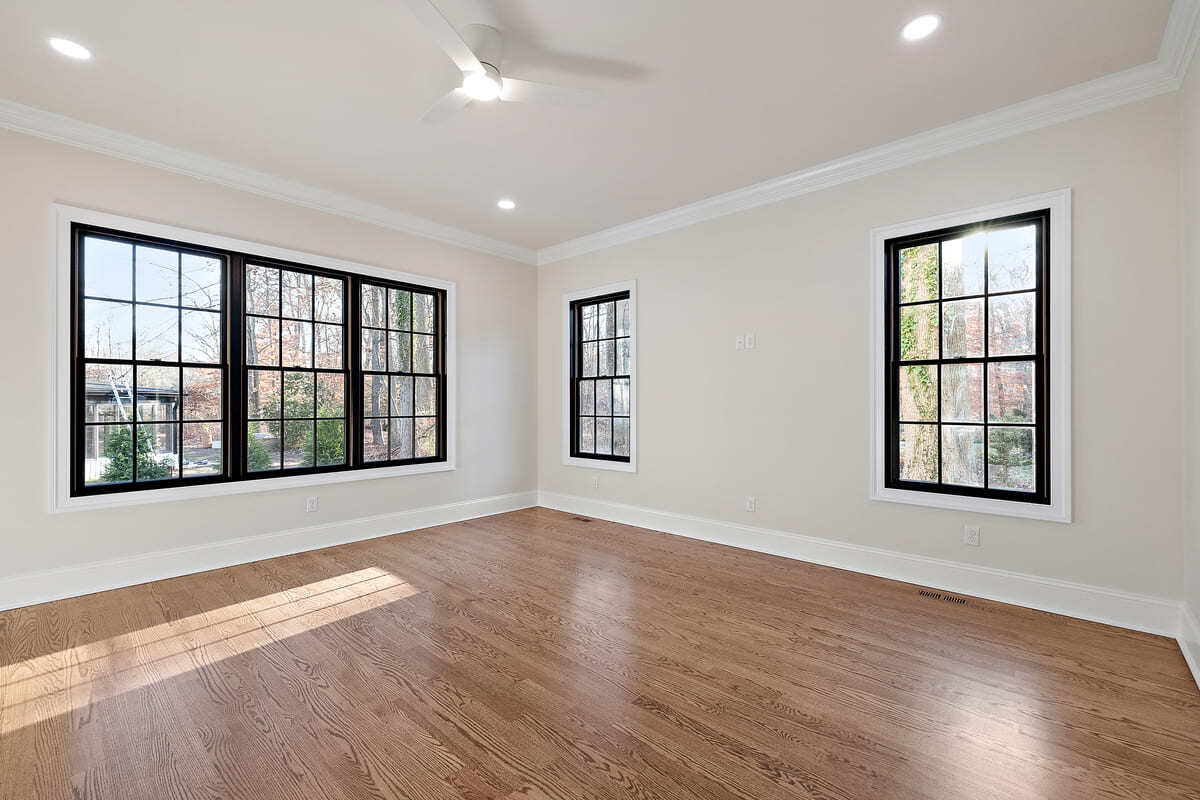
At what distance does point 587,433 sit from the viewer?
6.03 metres

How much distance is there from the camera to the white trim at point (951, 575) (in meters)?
2.97

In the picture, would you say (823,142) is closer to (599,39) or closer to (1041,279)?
(1041,279)

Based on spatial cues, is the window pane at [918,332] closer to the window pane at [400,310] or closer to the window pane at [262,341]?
the window pane at [400,310]

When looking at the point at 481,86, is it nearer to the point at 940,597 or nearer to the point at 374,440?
the point at 374,440

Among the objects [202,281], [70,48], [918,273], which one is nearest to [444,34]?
[70,48]

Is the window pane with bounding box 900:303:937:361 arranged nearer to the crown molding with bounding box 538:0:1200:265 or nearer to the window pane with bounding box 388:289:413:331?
the crown molding with bounding box 538:0:1200:265

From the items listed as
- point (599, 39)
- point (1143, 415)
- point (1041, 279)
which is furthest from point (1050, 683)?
point (599, 39)

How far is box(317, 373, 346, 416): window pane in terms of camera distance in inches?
184

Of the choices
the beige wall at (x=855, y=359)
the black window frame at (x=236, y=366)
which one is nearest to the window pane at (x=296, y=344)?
the black window frame at (x=236, y=366)

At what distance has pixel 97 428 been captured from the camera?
361 cm

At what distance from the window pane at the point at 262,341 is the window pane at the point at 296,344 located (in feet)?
0.20

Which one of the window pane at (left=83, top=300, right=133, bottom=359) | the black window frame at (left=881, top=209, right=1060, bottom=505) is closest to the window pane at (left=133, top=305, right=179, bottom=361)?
the window pane at (left=83, top=300, right=133, bottom=359)

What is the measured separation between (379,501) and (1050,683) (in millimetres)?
→ 4834

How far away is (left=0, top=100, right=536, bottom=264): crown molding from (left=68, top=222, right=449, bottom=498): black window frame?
51 centimetres
